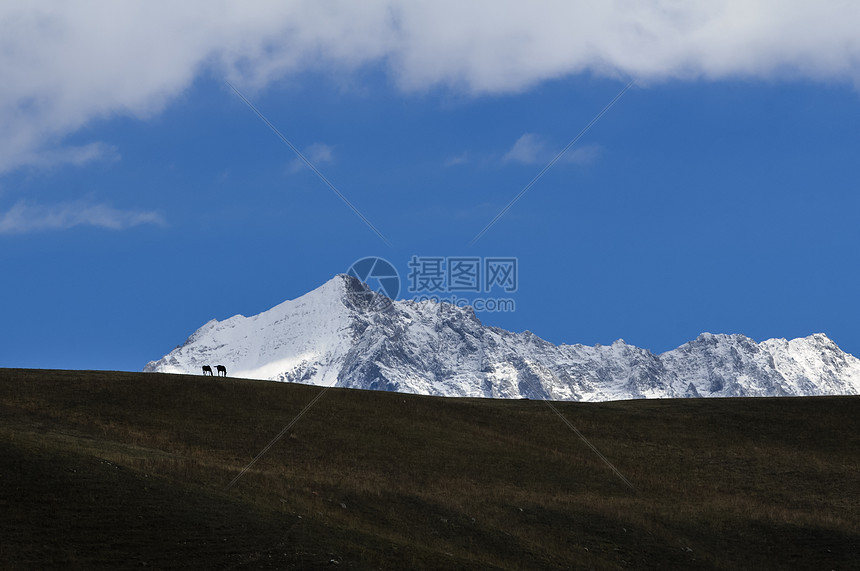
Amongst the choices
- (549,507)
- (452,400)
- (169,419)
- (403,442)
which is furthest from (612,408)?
(169,419)

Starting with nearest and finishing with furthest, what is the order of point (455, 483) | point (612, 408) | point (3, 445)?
point (3, 445), point (455, 483), point (612, 408)

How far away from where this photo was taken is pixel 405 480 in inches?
2088

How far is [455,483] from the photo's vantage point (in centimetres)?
5372

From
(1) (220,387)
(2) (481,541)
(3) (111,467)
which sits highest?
(1) (220,387)

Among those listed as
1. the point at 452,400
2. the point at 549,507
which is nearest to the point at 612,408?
the point at 452,400

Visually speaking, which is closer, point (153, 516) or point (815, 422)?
point (153, 516)

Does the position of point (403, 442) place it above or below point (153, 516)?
above

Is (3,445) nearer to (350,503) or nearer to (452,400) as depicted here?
(350,503)

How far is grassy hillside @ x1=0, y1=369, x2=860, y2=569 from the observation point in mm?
37156

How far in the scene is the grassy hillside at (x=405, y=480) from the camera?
37156mm

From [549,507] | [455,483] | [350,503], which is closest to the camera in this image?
[350,503]

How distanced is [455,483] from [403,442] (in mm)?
8426

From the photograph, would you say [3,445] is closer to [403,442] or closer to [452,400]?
[403,442]

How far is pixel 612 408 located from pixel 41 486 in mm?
49454
